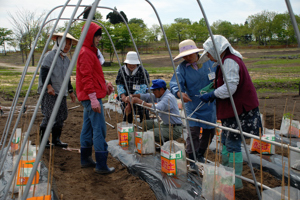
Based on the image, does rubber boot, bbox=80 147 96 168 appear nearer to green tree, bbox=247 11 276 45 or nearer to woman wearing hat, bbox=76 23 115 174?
woman wearing hat, bbox=76 23 115 174

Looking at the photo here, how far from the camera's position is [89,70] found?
7.63ft

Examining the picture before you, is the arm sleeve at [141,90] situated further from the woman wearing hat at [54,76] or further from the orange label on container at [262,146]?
the orange label on container at [262,146]

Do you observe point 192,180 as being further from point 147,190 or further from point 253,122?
point 253,122

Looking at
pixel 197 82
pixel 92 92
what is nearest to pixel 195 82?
pixel 197 82

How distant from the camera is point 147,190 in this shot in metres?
2.23

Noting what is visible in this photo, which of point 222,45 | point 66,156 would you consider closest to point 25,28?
point 66,156

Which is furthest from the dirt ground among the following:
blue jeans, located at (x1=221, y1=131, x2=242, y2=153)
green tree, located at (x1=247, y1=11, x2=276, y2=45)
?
green tree, located at (x1=247, y1=11, x2=276, y2=45)

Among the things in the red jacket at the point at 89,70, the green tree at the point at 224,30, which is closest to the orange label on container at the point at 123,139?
the red jacket at the point at 89,70

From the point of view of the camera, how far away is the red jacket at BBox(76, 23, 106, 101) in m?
2.32

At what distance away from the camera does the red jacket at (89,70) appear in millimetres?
2318

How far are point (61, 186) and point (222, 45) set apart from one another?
184cm

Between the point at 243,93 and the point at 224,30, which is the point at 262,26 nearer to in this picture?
A: the point at 224,30

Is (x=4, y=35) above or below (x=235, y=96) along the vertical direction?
above

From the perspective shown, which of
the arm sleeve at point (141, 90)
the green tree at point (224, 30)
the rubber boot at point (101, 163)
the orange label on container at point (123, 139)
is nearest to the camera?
the rubber boot at point (101, 163)
